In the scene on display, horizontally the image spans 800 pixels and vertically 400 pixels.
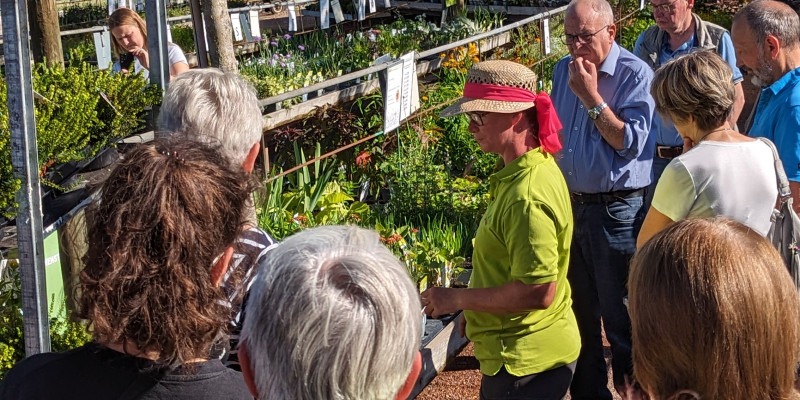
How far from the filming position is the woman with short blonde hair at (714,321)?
1.41 meters

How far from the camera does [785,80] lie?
3.32m

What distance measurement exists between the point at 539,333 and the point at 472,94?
2.68 ft

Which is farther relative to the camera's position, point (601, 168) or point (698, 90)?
point (601, 168)

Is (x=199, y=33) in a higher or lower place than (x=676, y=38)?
higher

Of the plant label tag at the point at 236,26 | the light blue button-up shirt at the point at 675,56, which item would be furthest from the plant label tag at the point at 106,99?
the plant label tag at the point at 236,26

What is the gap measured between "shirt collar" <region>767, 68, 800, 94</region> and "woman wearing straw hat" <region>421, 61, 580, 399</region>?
Result: 3.61ft

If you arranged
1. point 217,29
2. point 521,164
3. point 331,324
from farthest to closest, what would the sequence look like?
point 217,29, point 521,164, point 331,324

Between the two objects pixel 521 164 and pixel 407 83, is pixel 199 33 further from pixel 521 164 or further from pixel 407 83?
pixel 521 164

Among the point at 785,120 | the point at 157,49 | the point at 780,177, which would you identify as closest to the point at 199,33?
the point at 157,49

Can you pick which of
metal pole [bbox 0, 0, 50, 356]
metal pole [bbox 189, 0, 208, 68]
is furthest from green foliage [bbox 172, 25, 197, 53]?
metal pole [bbox 0, 0, 50, 356]

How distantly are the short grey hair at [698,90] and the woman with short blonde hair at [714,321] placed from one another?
1274mm

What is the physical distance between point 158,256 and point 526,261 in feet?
4.06

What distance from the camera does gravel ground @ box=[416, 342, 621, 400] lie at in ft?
13.7

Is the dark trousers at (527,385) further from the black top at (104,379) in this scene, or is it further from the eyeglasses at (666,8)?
the eyeglasses at (666,8)
